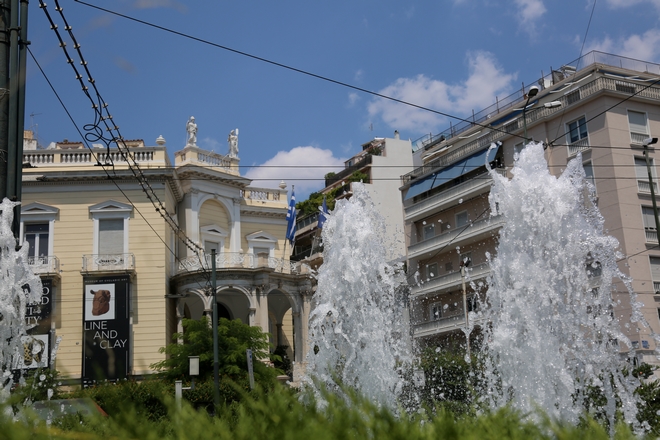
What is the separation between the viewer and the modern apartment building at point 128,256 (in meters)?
30.1

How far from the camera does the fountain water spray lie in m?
8.23

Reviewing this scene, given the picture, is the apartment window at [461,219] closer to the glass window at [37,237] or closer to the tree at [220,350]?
the tree at [220,350]

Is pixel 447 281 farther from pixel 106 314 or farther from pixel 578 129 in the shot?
pixel 106 314

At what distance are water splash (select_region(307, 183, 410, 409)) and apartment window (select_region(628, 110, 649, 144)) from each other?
16.9 metres

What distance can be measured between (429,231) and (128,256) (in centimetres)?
1565

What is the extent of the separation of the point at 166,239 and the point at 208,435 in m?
30.1

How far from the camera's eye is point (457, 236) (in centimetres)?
3500

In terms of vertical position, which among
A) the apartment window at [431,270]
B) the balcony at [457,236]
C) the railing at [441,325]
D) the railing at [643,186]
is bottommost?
the railing at [441,325]

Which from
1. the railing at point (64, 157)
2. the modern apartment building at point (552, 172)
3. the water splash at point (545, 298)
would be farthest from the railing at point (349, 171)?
the water splash at point (545, 298)

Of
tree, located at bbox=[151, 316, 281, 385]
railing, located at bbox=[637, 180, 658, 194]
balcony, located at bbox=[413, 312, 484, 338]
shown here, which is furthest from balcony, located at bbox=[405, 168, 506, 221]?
tree, located at bbox=[151, 316, 281, 385]

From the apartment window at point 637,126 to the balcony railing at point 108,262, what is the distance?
2089cm

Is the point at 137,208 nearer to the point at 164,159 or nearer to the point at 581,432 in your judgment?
the point at 164,159

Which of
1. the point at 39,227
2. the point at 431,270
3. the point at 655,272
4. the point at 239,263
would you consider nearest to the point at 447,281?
the point at 431,270

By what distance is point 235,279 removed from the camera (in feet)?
108
